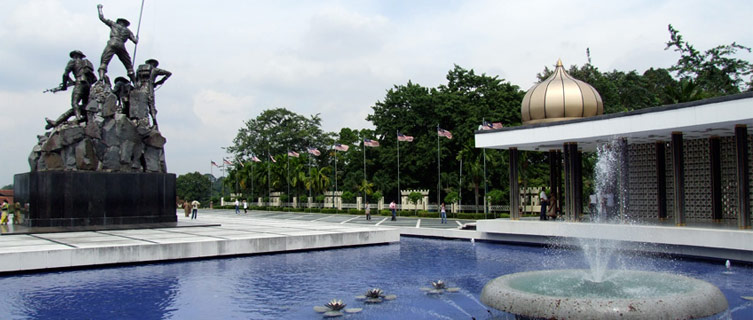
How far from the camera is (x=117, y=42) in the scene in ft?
86.9

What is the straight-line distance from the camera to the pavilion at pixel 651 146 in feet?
60.9

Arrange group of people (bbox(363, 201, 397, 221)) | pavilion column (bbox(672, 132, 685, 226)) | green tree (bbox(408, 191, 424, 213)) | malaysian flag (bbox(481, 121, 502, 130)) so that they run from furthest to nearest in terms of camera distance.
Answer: green tree (bbox(408, 191, 424, 213)) < group of people (bbox(363, 201, 397, 221)) < malaysian flag (bbox(481, 121, 502, 130)) < pavilion column (bbox(672, 132, 685, 226))

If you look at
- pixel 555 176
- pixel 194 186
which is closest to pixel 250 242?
pixel 555 176

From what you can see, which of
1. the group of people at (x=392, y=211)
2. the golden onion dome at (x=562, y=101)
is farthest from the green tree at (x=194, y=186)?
the golden onion dome at (x=562, y=101)

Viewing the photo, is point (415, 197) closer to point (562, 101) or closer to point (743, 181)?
point (562, 101)

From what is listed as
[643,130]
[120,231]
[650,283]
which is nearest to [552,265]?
[643,130]

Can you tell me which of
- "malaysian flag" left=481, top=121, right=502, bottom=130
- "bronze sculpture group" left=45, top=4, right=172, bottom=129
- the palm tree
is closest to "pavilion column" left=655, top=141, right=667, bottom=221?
"malaysian flag" left=481, top=121, right=502, bottom=130

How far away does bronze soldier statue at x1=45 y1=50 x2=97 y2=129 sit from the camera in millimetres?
25625

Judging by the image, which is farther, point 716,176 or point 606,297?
point 716,176

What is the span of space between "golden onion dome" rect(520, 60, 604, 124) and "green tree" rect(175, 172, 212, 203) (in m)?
75.1

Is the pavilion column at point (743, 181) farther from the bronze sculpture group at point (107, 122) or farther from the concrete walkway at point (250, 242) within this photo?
the bronze sculpture group at point (107, 122)

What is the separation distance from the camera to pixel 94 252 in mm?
17047

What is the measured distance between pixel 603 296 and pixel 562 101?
52.5ft

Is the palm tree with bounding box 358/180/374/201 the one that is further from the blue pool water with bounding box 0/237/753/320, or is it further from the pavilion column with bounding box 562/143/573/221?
the blue pool water with bounding box 0/237/753/320
